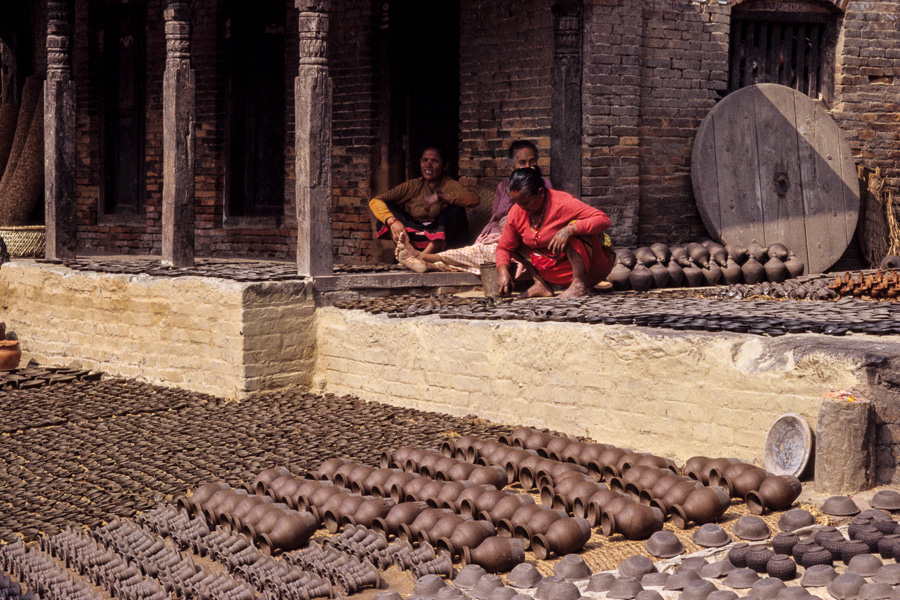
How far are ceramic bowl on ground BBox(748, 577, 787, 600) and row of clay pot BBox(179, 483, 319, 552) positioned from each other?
1950 millimetres

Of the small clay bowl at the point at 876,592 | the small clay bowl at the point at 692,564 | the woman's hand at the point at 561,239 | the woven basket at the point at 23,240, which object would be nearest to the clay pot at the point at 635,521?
the small clay bowl at the point at 692,564

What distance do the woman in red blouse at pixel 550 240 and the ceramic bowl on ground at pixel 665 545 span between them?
384 cm

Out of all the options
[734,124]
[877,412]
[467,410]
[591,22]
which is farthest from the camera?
[734,124]

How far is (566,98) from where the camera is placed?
9.41 metres

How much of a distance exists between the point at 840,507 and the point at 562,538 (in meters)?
1.25

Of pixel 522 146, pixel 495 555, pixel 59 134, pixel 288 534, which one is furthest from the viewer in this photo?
pixel 59 134

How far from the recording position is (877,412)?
4.94m

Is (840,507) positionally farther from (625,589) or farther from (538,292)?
(538,292)

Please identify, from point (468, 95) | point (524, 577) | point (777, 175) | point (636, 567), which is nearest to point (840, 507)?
point (636, 567)

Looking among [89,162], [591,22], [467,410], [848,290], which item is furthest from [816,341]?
[89,162]

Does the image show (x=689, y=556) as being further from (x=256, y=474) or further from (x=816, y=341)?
(x=256, y=474)

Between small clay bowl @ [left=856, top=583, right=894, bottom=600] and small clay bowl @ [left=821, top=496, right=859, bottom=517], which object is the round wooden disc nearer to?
small clay bowl @ [left=821, top=496, right=859, bottom=517]

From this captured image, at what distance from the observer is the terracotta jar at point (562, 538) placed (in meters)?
4.31

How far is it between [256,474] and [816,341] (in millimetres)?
2961
